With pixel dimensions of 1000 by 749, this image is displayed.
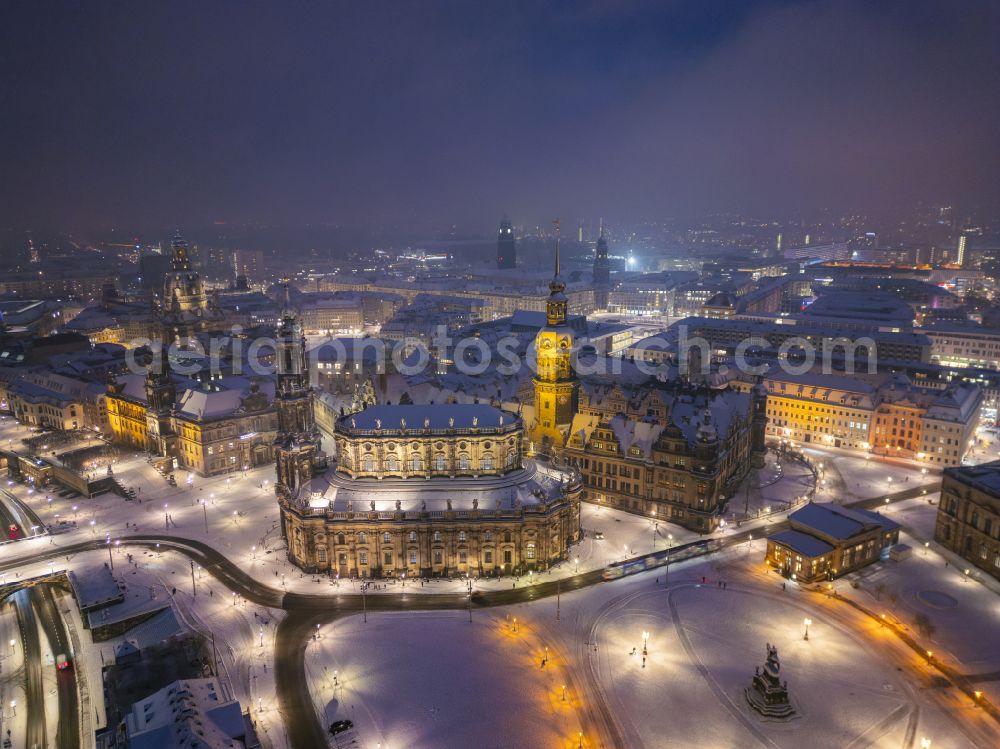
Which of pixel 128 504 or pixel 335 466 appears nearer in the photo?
pixel 335 466

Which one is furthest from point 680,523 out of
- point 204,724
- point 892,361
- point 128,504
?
point 892,361

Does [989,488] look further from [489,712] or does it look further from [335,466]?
[335,466]

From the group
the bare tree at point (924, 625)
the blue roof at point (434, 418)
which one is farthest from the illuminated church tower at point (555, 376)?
the bare tree at point (924, 625)

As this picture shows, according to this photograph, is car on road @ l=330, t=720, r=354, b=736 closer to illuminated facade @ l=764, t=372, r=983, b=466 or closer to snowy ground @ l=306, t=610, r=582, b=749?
snowy ground @ l=306, t=610, r=582, b=749

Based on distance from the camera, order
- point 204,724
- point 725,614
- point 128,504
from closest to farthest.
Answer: point 204,724 < point 725,614 < point 128,504

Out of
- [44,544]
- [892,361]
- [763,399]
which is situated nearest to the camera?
[44,544]

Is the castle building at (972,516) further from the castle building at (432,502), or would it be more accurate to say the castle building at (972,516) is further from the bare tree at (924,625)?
the castle building at (432,502)

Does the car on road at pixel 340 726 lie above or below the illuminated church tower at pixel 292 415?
below
